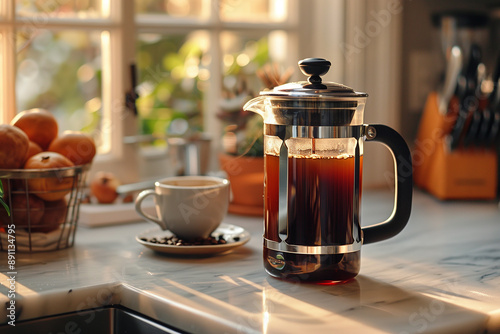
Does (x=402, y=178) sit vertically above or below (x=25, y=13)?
below

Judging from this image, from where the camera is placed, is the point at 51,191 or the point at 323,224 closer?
the point at 323,224

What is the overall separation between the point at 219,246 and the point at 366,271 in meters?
0.24

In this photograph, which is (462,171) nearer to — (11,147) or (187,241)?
(187,241)

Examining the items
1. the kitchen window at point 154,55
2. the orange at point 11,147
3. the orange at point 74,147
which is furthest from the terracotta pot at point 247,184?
the orange at point 11,147

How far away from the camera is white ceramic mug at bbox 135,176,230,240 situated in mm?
1143

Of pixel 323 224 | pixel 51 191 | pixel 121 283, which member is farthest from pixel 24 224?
pixel 323 224

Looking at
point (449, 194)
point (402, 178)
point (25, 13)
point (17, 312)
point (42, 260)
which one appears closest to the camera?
point (17, 312)

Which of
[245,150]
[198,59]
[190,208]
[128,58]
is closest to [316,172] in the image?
[190,208]

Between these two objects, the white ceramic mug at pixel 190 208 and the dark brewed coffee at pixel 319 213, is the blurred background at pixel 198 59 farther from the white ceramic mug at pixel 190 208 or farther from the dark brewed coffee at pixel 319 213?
the dark brewed coffee at pixel 319 213

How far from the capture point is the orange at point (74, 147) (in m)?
1.20

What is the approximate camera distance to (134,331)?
931 mm

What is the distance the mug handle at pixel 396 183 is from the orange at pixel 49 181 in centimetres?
50

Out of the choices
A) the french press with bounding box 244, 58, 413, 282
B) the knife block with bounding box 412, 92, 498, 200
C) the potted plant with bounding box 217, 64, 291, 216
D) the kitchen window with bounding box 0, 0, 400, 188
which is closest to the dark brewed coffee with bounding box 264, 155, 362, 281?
the french press with bounding box 244, 58, 413, 282

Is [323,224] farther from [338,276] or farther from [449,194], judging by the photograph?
[449,194]
